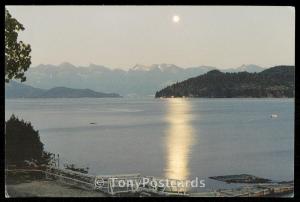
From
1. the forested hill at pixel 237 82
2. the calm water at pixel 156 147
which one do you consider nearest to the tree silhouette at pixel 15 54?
the calm water at pixel 156 147

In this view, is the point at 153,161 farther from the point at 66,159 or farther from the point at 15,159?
the point at 15,159

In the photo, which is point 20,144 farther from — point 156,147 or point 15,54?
point 156,147

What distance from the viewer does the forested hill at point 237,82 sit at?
12.3 meters

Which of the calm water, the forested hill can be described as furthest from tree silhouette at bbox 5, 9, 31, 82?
the forested hill

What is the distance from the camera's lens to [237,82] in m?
14.9

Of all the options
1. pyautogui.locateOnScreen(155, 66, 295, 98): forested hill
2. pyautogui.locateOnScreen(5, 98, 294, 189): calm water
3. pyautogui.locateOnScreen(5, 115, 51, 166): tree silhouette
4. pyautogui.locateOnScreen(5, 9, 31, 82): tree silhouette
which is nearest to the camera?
pyautogui.locateOnScreen(5, 9, 31, 82): tree silhouette

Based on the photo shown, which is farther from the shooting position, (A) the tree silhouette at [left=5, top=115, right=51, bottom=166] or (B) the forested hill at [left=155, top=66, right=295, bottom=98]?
(B) the forested hill at [left=155, top=66, right=295, bottom=98]

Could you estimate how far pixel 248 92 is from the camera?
1733 centimetres

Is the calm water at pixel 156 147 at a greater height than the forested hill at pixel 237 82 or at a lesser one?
lesser

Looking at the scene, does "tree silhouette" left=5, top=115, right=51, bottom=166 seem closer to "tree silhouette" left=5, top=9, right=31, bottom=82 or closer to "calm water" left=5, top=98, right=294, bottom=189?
"calm water" left=5, top=98, right=294, bottom=189

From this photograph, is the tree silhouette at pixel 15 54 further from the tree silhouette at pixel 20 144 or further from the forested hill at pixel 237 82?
the forested hill at pixel 237 82

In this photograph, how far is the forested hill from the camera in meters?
12.3
